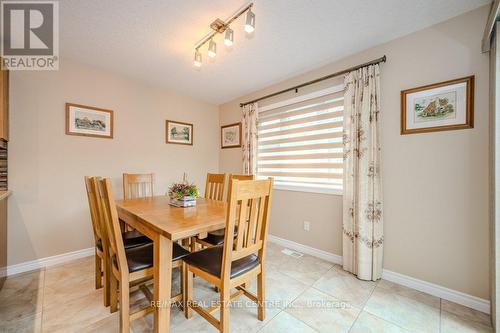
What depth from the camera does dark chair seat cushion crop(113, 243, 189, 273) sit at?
1.42 metres

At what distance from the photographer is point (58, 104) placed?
2.50m

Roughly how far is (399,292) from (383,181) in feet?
3.44

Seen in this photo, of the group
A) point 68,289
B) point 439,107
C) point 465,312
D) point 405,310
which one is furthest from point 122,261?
point 439,107

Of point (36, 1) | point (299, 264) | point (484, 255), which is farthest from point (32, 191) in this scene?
point (484, 255)

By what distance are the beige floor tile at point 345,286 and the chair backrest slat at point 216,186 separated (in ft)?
4.69

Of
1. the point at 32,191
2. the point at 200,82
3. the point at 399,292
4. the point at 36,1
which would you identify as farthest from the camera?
the point at 200,82

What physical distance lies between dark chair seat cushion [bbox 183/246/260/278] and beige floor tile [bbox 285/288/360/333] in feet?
1.99

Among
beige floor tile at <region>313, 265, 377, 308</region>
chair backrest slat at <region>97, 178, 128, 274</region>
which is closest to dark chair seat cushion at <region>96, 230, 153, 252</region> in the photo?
chair backrest slat at <region>97, 178, 128, 274</region>

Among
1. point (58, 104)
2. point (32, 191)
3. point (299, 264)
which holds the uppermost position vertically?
point (58, 104)

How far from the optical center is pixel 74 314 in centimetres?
164

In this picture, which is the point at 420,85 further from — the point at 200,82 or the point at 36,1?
the point at 36,1

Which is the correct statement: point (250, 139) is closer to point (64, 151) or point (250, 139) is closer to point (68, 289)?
point (64, 151)

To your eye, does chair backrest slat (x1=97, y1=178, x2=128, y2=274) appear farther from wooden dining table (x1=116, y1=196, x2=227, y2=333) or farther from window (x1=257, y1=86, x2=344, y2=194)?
window (x1=257, y1=86, x2=344, y2=194)

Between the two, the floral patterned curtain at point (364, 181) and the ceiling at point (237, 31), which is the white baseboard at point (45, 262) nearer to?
the ceiling at point (237, 31)
